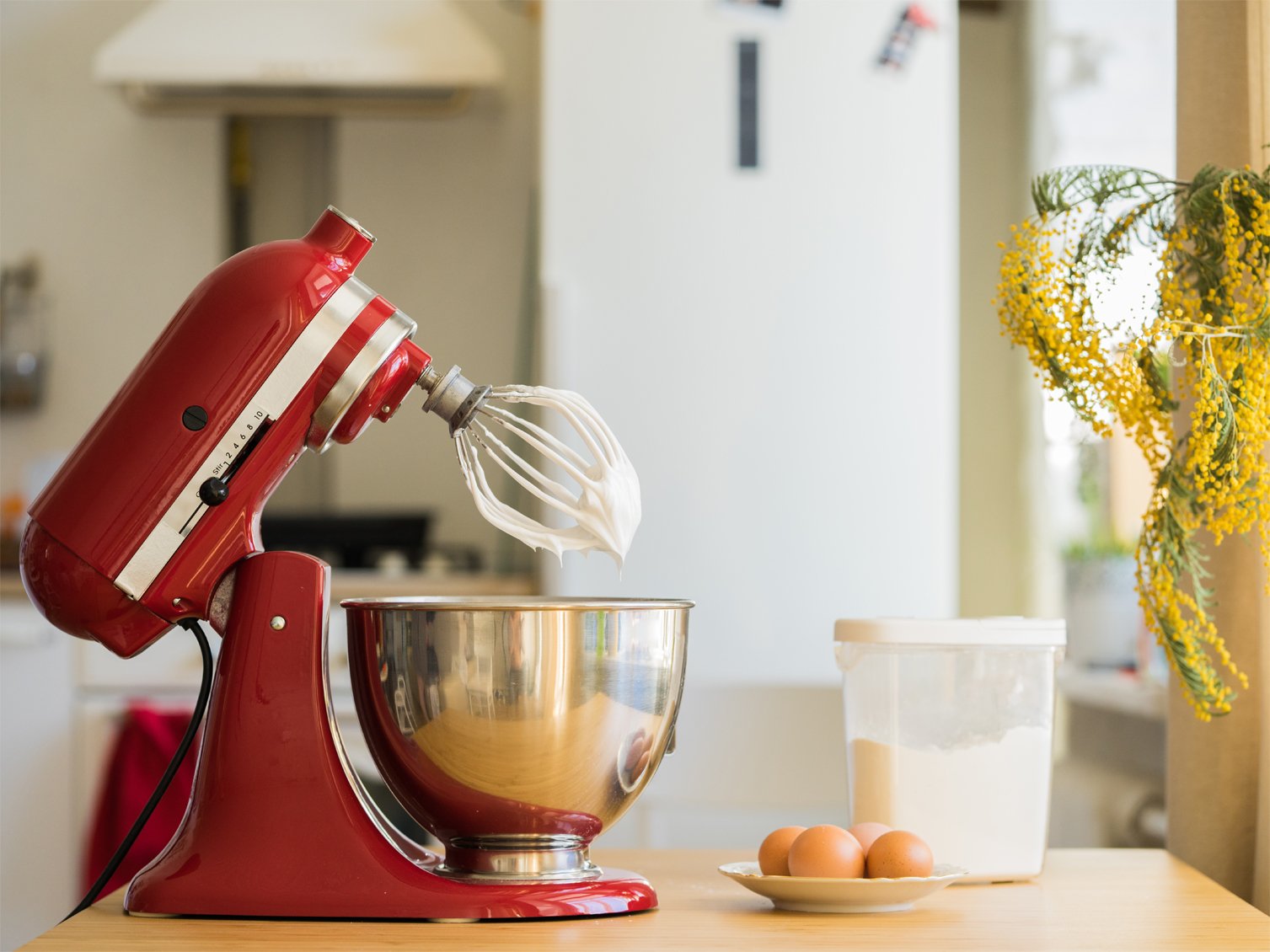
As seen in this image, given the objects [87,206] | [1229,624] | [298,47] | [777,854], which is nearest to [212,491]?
[777,854]

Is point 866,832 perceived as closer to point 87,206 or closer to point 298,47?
point 298,47

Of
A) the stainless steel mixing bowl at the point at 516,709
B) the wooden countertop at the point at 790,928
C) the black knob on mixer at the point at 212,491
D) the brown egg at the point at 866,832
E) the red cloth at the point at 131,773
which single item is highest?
the black knob on mixer at the point at 212,491

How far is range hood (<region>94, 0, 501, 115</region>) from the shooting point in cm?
228

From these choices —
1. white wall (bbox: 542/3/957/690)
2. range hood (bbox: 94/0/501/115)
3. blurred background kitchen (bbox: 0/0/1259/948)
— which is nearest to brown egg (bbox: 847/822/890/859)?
blurred background kitchen (bbox: 0/0/1259/948)

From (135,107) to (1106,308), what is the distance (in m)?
2.25

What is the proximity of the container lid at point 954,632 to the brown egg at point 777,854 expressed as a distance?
14 cm

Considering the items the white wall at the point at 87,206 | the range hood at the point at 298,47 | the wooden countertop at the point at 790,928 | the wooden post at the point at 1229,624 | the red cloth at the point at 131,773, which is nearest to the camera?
the wooden countertop at the point at 790,928

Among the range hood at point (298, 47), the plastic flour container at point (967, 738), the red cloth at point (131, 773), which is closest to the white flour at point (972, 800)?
the plastic flour container at point (967, 738)

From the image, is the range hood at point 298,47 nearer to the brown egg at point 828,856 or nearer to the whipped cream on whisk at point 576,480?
the whipped cream on whisk at point 576,480

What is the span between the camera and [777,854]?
0.80 meters

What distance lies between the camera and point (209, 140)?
2709 millimetres

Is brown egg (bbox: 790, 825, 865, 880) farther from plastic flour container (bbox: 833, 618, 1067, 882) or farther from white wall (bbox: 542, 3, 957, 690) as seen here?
white wall (bbox: 542, 3, 957, 690)

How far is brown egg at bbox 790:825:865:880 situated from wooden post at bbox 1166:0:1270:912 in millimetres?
369

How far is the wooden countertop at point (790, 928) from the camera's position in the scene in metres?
0.69
